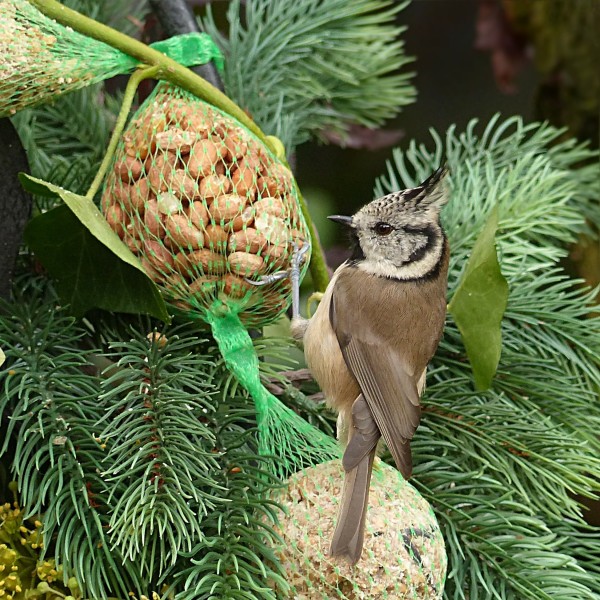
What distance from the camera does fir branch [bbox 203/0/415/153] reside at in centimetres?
148

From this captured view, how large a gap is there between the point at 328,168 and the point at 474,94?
93 cm

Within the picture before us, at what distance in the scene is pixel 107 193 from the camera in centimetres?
113

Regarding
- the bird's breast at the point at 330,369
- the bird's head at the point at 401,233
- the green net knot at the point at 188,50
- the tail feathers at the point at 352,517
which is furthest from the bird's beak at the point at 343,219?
the tail feathers at the point at 352,517

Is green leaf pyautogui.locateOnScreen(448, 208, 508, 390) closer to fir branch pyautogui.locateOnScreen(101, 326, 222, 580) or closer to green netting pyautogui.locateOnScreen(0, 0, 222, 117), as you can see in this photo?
fir branch pyautogui.locateOnScreen(101, 326, 222, 580)

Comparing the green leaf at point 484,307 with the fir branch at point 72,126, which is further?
the fir branch at point 72,126

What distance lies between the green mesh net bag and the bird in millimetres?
71

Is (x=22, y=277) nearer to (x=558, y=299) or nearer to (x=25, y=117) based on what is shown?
(x=25, y=117)

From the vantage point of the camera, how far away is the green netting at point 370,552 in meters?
1.00

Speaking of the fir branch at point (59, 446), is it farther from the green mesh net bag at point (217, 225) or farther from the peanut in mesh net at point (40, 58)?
the peanut in mesh net at point (40, 58)

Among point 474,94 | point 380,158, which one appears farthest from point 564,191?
point 474,94

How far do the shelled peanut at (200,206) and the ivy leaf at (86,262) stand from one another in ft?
0.10

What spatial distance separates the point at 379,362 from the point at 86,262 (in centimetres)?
39

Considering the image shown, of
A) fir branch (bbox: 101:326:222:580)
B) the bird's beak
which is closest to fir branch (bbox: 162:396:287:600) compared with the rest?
fir branch (bbox: 101:326:222:580)

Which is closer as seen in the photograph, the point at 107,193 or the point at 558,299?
the point at 107,193
